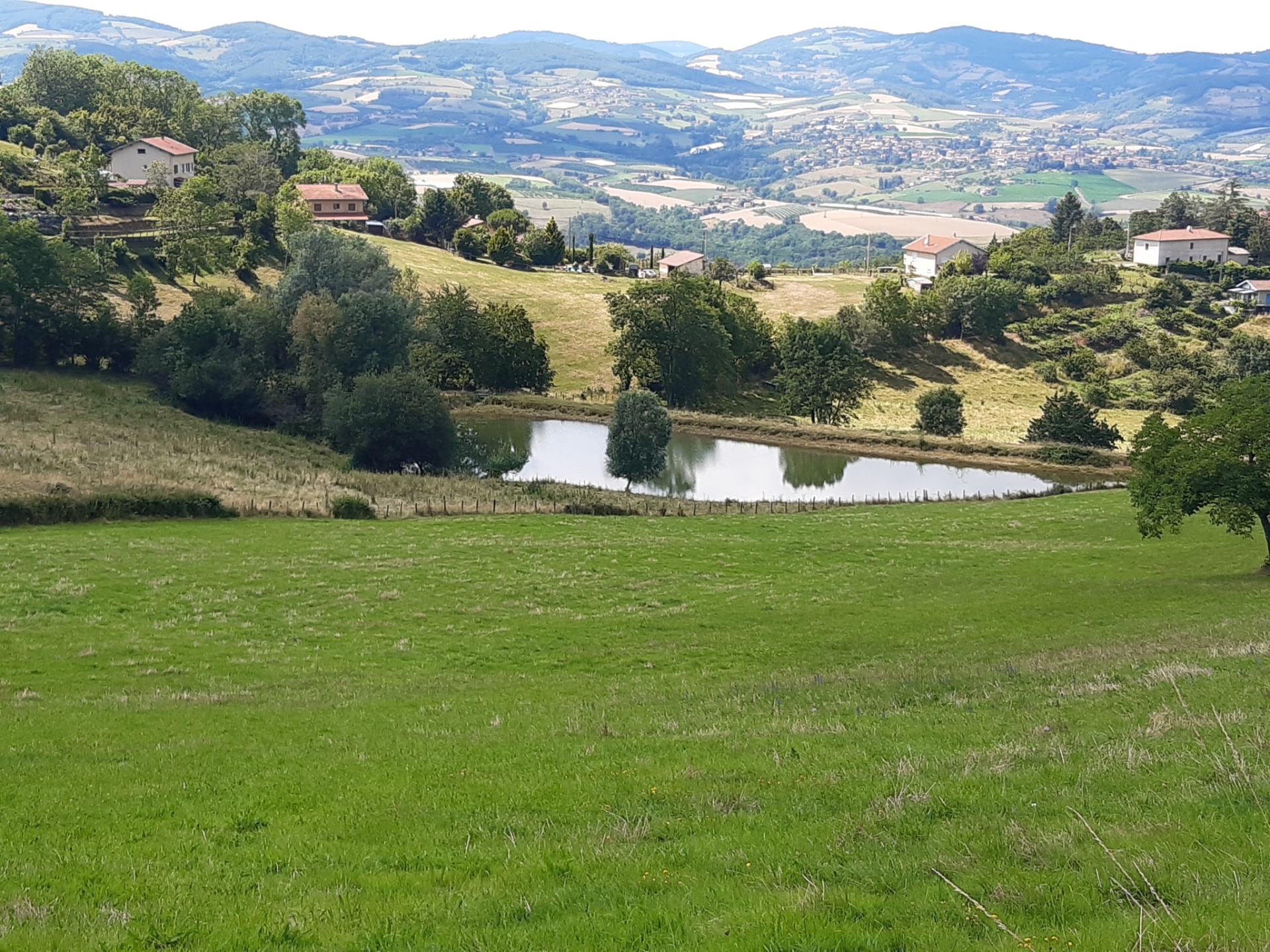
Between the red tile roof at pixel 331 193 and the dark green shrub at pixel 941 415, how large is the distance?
3016 inches

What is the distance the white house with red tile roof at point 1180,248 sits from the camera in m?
139

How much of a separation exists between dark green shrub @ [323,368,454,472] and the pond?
207 inches

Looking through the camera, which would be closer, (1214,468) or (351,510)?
(1214,468)

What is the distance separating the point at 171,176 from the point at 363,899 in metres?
118

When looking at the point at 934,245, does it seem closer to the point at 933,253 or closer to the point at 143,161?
the point at 933,253

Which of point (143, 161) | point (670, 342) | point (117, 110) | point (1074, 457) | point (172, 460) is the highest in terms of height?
point (117, 110)

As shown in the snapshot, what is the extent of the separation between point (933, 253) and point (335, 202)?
269ft

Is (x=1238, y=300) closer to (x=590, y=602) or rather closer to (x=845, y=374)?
(x=845, y=374)

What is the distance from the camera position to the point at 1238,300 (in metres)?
124

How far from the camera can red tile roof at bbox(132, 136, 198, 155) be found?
111188mm

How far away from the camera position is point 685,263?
13912 cm

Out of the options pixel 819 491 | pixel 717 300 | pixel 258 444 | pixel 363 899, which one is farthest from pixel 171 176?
pixel 363 899

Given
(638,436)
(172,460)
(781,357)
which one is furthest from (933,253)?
(172,460)

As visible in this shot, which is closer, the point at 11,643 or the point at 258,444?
the point at 11,643
